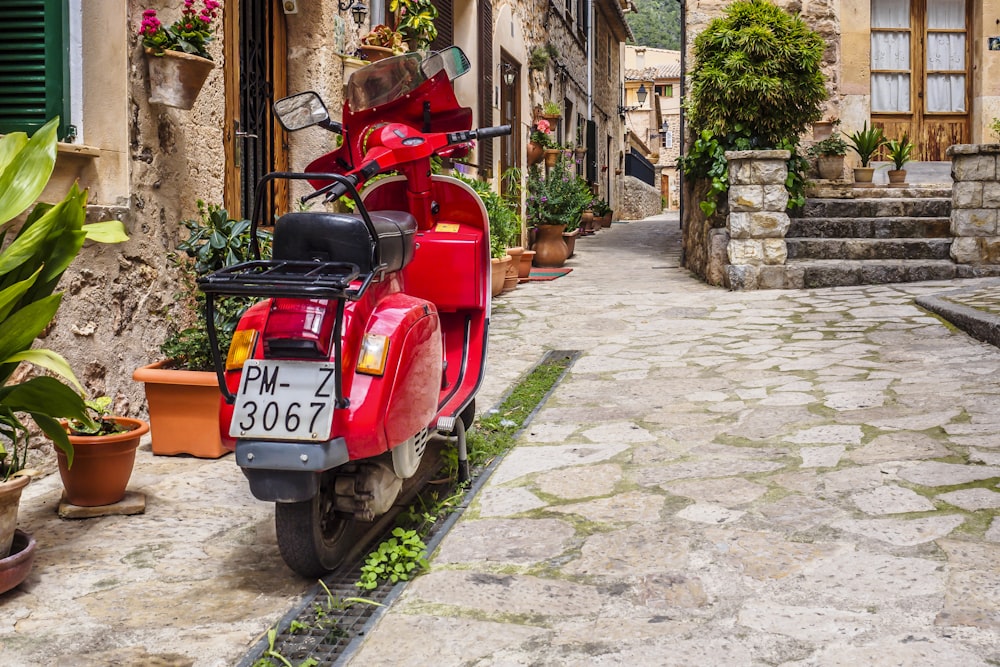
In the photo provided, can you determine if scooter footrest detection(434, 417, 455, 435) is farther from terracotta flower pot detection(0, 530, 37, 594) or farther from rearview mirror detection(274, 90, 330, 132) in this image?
terracotta flower pot detection(0, 530, 37, 594)

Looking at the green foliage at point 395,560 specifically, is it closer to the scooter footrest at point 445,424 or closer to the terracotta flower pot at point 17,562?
the scooter footrest at point 445,424

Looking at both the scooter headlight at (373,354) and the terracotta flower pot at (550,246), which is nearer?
the scooter headlight at (373,354)

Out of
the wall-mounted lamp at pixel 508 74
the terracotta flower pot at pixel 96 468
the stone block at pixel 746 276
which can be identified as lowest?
the terracotta flower pot at pixel 96 468

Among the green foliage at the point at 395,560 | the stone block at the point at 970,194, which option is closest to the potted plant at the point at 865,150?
the stone block at the point at 970,194

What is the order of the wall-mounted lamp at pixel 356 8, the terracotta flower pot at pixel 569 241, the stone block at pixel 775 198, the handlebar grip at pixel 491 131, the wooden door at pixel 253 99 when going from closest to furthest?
the handlebar grip at pixel 491 131 < the wooden door at pixel 253 99 < the wall-mounted lamp at pixel 356 8 < the stone block at pixel 775 198 < the terracotta flower pot at pixel 569 241

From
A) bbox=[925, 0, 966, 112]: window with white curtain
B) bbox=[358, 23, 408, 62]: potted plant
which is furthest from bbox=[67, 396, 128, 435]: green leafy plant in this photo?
bbox=[925, 0, 966, 112]: window with white curtain

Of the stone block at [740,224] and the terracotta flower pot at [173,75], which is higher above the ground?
the terracotta flower pot at [173,75]

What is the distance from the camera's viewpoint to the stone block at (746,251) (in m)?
8.74

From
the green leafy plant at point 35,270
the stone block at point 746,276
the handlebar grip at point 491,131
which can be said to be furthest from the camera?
the stone block at point 746,276

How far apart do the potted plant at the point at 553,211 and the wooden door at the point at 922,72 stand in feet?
12.0

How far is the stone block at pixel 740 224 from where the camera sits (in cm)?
869

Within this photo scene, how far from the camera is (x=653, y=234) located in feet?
55.7

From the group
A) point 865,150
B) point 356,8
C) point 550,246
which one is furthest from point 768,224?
point 356,8

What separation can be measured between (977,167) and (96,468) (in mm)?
7754
